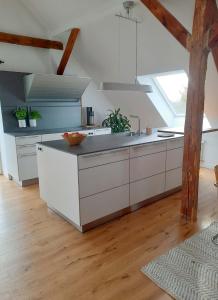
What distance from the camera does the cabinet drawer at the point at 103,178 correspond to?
2.35 meters

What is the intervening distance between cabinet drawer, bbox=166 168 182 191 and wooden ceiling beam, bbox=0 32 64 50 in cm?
338

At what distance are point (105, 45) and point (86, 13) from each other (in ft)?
2.44

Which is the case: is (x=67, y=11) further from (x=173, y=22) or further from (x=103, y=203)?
(x=103, y=203)

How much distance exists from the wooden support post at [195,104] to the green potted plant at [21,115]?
2897 mm

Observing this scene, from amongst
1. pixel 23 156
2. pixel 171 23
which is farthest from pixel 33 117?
pixel 171 23

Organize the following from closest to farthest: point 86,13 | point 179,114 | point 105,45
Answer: point 86,13, point 105,45, point 179,114

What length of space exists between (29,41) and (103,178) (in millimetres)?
3272

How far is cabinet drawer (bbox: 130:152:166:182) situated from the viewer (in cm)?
277

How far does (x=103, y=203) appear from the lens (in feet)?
8.34

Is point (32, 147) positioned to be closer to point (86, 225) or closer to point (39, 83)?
point (39, 83)

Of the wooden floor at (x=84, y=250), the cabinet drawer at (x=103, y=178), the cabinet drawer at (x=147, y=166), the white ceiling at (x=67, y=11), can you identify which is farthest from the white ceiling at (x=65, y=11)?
the wooden floor at (x=84, y=250)

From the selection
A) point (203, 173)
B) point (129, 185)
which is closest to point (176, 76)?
point (203, 173)

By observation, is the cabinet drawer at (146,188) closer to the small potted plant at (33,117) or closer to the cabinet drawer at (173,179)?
the cabinet drawer at (173,179)

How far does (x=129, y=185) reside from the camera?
2756 millimetres
